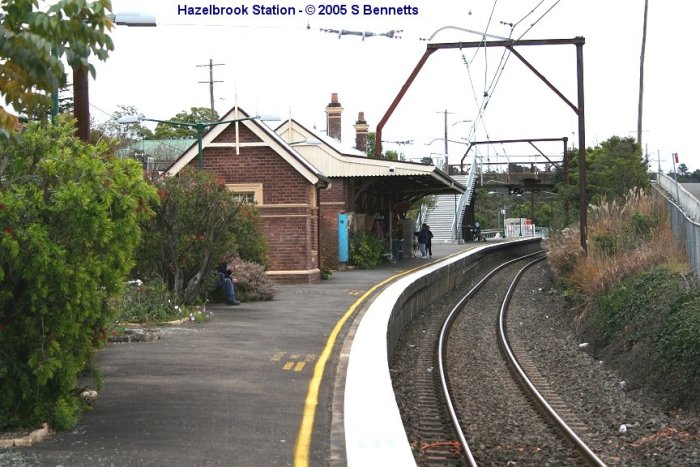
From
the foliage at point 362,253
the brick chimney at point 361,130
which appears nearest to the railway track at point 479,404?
the foliage at point 362,253

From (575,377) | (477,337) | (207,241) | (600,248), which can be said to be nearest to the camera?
(575,377)

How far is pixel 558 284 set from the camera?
26297mm

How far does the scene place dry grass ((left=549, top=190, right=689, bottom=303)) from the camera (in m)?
18.4

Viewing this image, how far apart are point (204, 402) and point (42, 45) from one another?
14.6 ft

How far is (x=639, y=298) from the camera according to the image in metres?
14.9

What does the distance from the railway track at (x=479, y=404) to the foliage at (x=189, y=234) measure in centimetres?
392

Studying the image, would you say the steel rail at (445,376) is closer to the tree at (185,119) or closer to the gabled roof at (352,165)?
the gabled roof at (352,165)

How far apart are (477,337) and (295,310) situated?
13.6ft

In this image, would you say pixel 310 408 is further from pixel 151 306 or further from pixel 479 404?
pixel 151 306

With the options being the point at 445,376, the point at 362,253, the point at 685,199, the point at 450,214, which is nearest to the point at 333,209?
the point at 362,253

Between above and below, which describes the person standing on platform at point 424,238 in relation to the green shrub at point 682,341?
above

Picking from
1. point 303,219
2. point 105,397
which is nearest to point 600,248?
point 303,219

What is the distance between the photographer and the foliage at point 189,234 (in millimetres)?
16203

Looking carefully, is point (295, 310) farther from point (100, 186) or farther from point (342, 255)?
point (342, 255)
